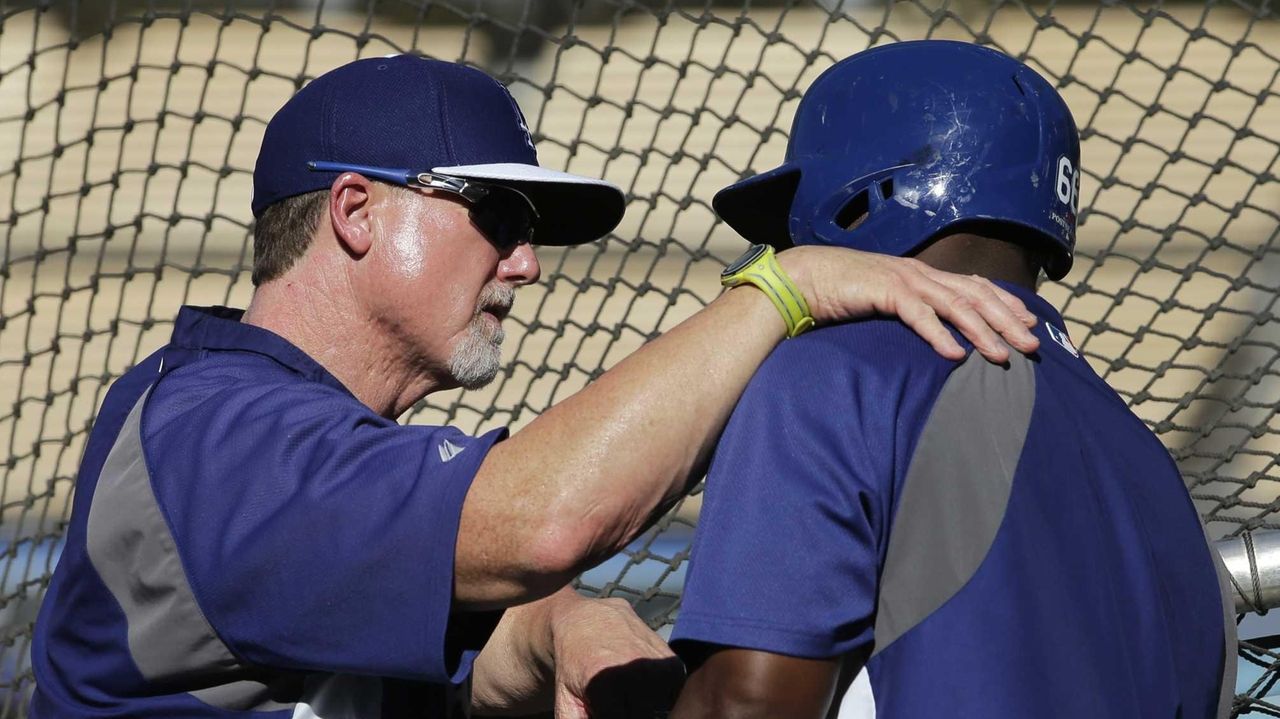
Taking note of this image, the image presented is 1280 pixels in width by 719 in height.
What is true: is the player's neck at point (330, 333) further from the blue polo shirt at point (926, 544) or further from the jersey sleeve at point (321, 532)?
the blue polo shirt at point (926, 544)

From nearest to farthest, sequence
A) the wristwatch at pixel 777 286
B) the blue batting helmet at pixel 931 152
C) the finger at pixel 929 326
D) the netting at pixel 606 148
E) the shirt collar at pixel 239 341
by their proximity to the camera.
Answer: the finger at pixel 929 326, the wristwatch at pixel 777 286, the blue batting helmet at pixel 931 152, the shirt collar at pixel 239 341, the netting at pixel 606 148

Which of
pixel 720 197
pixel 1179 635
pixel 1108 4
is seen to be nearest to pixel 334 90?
pixel 720 197

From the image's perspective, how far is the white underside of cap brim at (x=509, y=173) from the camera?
2.27m

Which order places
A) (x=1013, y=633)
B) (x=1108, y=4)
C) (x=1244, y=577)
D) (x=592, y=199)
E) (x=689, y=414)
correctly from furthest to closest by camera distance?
(x=1108, y=4) → (x=1244, y=577) → (x=592, y=199) → (x=689, y=414) → (x=1013, y=633)

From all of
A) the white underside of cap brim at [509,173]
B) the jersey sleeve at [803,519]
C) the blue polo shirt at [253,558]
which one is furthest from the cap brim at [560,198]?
the jersey sleeve at [803,519]

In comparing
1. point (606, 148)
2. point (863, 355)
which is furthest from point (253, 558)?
point (606, 148)

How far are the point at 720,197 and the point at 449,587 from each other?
0.87 metres

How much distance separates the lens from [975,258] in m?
1.99

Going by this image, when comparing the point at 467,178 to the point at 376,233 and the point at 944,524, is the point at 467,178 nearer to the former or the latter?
the point at 376,233

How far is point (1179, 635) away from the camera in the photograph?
1.81 m

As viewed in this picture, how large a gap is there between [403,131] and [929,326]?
1.03 m

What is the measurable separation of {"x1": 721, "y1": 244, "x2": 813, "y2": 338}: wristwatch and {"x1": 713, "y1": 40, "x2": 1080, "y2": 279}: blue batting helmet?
231 millimetres

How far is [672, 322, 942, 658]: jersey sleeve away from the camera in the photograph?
5.14 ft

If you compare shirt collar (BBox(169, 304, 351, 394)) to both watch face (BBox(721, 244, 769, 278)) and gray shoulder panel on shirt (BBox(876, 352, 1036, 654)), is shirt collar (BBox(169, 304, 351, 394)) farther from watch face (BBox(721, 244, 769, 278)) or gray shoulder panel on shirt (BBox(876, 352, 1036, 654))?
gray shoulder panel on shirt (BBox(876, 352, 1036, 654))
